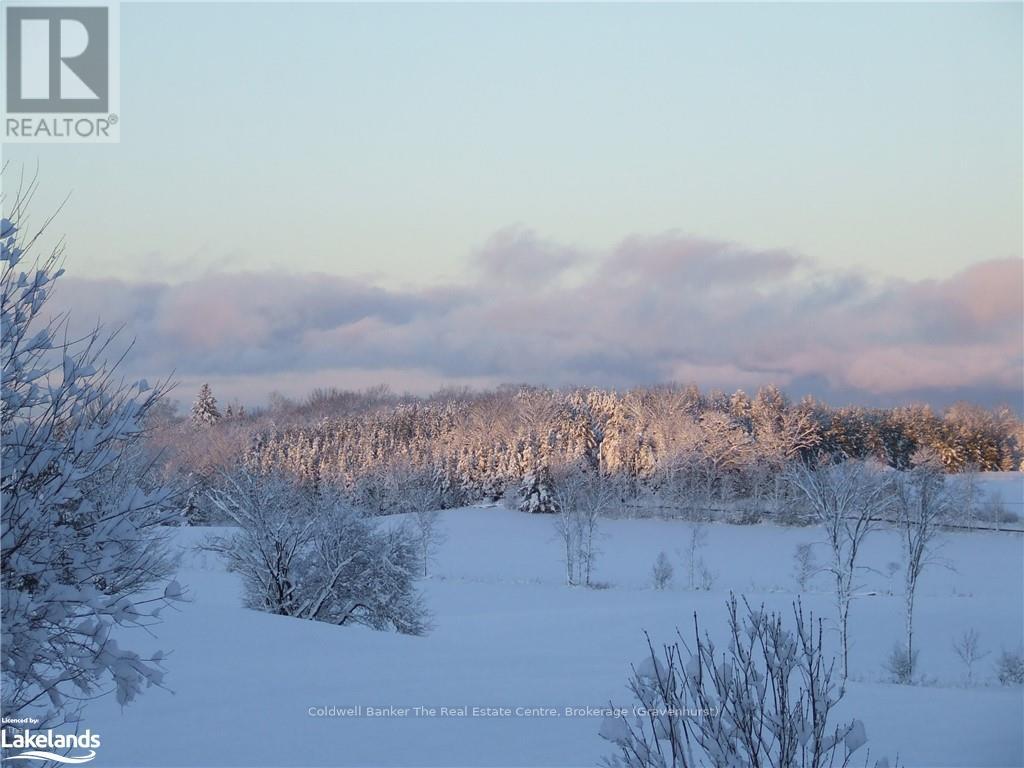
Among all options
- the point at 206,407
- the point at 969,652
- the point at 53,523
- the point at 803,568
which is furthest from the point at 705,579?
the point at 206,407

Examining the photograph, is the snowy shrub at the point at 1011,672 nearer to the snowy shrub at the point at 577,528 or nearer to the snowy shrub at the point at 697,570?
the snowy shrub at the point at 697,570

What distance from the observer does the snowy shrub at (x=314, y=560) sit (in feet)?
64.6

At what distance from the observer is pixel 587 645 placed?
1950 centimetres

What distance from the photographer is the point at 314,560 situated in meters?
20.6

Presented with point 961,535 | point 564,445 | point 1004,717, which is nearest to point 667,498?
point 564,445

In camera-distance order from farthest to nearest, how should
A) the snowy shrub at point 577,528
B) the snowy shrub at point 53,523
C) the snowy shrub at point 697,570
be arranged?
the snowy shrub at point 577,528
the snowy shrub at point 697,570
the snowy shrub at point 53,523

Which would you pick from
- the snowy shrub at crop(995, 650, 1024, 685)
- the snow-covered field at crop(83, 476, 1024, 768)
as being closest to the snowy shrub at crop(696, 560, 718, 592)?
the snow-covered field at crop(83, 476, 1024, 768)

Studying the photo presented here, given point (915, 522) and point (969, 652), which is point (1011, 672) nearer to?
point (969, 652)

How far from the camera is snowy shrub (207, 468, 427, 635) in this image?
776 inches

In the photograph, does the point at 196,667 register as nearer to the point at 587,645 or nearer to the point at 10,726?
the point at 10,726

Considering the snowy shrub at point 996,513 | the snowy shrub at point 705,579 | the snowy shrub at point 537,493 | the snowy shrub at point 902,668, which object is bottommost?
the snowy shrub at point 705,579

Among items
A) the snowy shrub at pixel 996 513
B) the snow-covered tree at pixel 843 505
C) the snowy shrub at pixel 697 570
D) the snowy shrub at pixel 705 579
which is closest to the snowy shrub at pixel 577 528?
the snowy shrub at pixel 697 570

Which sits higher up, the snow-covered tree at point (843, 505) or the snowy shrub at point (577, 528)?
the snow-covered tree at point (843, 505)

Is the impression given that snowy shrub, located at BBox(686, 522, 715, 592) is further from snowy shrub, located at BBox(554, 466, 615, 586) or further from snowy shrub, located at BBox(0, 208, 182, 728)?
snowy shrub, located at BBox(0, 208, 182, 728)
